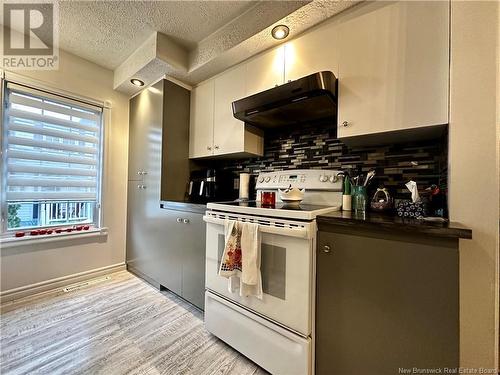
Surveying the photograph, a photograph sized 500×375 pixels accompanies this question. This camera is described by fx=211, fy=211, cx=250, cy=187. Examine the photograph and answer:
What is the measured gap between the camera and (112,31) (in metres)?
1.88

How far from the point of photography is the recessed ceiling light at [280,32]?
1478 millimetres

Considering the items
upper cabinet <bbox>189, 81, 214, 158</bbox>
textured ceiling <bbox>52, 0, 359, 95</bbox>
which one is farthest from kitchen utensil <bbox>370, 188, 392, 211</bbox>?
upper cabinet <bbox>189, 81, 214, 158</bbox>

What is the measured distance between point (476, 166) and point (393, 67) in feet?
2.10

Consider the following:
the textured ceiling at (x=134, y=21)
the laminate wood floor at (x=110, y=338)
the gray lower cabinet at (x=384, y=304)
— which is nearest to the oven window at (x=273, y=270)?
the gray lower cabinet at (x=384, y=304)

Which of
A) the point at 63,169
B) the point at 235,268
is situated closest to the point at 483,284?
the point at 235,268

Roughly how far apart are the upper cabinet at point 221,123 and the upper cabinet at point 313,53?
18.1 inches

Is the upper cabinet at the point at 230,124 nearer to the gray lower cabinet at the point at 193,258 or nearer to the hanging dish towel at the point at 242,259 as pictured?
the gray lower cabinet at the point at 193,258

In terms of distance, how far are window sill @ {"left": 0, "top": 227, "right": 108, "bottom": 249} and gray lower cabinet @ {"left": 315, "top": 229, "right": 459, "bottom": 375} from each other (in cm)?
248

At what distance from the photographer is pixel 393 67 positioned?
45.2 inches

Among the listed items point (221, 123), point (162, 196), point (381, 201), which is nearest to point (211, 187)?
point (162, 196)

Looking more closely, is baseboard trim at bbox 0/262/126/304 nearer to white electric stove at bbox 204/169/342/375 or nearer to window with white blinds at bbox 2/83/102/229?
window with white blinds at bbox 2/83/102/229

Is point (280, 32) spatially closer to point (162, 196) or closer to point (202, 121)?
point (202, 121)

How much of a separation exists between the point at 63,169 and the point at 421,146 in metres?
3.16

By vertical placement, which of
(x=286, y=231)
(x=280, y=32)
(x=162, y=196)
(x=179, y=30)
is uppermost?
(x=179, y=30)
